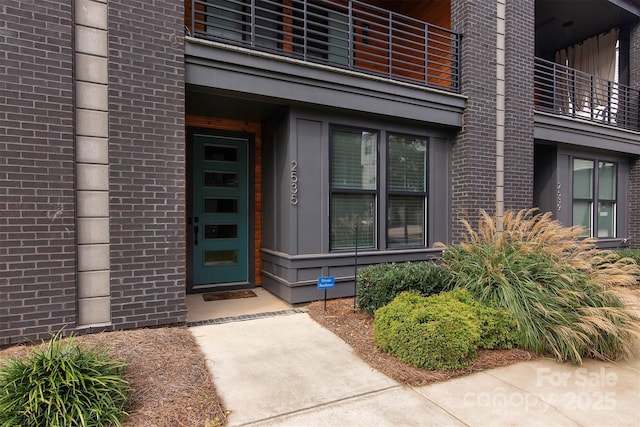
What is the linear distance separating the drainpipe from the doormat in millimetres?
4703

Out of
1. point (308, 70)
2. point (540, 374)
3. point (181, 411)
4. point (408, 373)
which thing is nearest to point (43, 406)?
Answer: point (181, 411)

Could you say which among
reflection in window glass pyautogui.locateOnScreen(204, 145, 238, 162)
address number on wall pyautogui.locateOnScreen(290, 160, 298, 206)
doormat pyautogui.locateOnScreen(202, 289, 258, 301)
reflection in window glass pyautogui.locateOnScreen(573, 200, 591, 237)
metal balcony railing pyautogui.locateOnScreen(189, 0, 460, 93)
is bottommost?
doormat pyautogui.locateOnScreen(202, 289, 258, 301)

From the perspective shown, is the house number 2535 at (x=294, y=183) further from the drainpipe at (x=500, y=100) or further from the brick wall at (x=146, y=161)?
the drainpipe at (x=500, y=100)

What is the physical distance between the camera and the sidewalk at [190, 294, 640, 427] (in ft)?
8.51

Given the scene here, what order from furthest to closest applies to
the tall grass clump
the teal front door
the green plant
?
the teal front door, the tall grass clump, the green plant

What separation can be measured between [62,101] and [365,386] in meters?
4.05

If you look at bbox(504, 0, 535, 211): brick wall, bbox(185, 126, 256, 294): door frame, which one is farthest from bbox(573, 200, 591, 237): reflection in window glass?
bbox(185, 126, 256, 294): door frame

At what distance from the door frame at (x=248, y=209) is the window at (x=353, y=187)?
1567 mm

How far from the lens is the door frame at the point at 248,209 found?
581 cm

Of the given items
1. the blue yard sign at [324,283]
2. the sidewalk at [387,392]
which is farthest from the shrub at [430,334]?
the blue yard sign at [324,283]

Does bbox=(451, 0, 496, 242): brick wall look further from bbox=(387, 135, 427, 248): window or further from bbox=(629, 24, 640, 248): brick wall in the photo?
bbox=(629, 24, 640, 248): brick wall

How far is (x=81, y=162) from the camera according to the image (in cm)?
378

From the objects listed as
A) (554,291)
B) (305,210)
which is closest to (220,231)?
(305,210)

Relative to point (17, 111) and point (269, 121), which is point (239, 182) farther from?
point (17, 111)
